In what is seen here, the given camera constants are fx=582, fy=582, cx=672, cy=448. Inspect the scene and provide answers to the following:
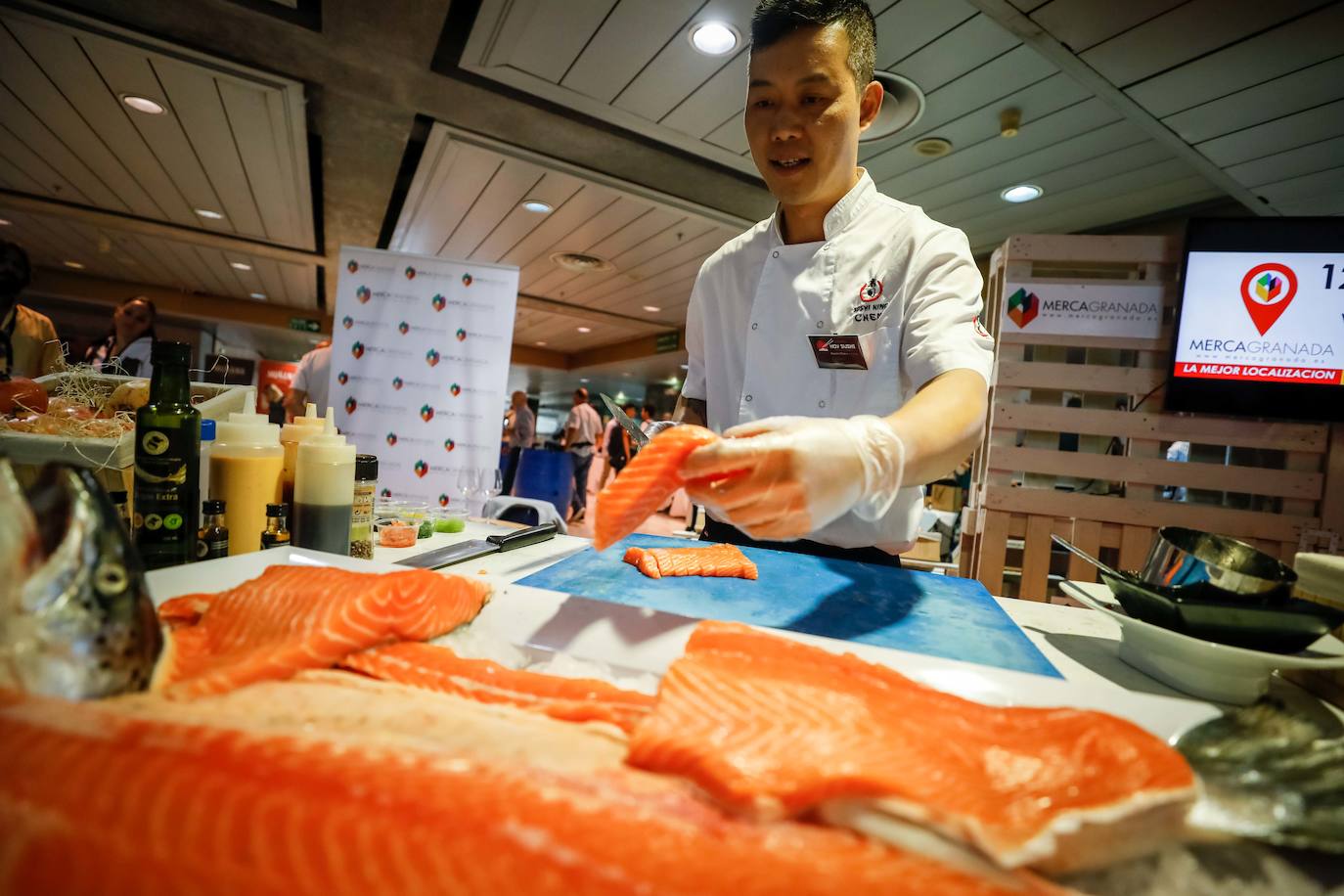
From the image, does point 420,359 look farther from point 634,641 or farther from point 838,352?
point 634,641

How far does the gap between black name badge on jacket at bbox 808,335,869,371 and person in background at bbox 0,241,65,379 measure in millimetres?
4152

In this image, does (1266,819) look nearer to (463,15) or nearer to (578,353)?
(463,15)

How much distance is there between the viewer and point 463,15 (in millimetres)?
3717

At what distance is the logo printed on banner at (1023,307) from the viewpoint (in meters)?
4.16

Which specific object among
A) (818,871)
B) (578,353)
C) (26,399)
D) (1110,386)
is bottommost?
(818,871)

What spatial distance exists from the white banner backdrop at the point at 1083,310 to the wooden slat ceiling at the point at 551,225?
3225mm

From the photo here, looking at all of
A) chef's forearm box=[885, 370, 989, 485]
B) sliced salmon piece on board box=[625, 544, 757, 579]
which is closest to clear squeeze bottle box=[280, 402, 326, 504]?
sliced salmon piece on board box=[625, 544, 757, 579]

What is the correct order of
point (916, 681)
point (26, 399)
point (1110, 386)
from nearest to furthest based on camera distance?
point (916, 681), point (26, 399), point (1110, 386)

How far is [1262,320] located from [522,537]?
472 centimetres

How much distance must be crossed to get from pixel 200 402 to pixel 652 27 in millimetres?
3118

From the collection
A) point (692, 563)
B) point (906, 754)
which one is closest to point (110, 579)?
point (906, 754)

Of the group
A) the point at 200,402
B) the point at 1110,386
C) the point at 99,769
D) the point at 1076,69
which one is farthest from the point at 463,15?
the point at 1110,386

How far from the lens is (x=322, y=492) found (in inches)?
66.0

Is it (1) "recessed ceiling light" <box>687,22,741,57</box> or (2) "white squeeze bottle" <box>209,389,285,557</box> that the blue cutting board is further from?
(1) "recessed ceiling light" <box>687,22,741,57</box>
